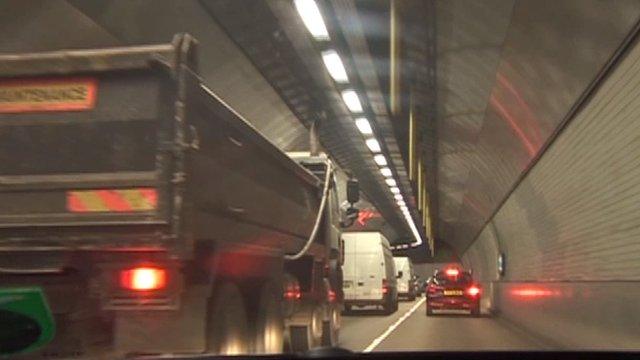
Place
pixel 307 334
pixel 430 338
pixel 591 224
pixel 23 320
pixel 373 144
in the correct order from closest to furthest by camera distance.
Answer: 1. pixel 23 320
2. pixel 307 334
3. pixel 591 224
4. pixel 430 338
5. pixel 373 144

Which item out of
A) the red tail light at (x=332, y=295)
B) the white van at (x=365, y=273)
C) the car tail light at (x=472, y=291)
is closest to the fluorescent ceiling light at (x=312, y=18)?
the red tail light at (x=332, y=295)

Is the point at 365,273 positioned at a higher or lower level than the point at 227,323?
higher

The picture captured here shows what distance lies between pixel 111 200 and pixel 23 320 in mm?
1055

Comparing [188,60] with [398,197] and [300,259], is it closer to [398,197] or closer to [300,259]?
[300,259]

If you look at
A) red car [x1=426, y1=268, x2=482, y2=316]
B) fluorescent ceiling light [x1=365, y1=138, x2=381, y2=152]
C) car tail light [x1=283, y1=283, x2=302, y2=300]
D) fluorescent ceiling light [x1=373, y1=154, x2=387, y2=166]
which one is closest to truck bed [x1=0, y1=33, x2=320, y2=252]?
car tail light [x1=283, y1=283, x2=302, y2=300]

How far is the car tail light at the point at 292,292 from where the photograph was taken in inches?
407

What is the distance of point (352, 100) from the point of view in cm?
1842

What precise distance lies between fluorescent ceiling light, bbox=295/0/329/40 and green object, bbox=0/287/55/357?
692 cm

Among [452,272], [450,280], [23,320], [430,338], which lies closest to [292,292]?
[23,320]

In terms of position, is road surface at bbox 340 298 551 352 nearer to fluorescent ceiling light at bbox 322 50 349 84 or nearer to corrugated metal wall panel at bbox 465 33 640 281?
corrugated metal wall panel at bbox 465 33 640 281

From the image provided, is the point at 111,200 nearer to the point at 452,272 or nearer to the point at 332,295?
the point at 332,295

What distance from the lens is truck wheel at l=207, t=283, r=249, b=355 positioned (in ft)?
23.8

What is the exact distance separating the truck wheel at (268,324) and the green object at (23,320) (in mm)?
2588

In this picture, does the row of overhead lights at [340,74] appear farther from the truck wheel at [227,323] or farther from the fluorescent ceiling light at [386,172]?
the truck wheel at [227,323]
